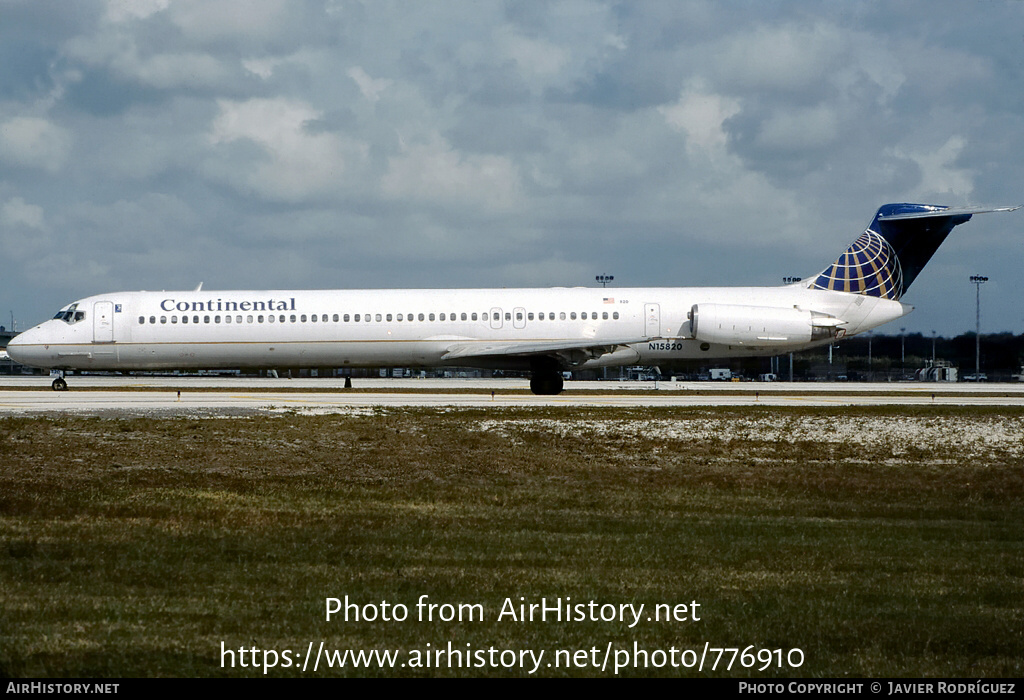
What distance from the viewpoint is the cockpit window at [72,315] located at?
38.1m

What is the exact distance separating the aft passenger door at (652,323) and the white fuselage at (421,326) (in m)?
0.04

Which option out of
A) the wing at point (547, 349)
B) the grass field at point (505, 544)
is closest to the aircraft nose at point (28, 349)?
the wing at point (547, 349)

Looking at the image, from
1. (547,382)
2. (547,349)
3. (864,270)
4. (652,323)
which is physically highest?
(864,270)

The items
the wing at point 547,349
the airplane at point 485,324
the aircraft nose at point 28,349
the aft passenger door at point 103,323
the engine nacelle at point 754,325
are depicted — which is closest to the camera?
the wing at point 547,349

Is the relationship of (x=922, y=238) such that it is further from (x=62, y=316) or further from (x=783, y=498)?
(x=62, y=316)

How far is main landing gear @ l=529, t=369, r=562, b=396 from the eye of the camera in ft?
121

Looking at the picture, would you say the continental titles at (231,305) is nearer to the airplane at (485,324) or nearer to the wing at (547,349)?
the airplane at (485,324)

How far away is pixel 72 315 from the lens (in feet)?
126

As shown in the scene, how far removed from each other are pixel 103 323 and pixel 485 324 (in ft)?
46.1

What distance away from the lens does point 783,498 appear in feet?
47.2

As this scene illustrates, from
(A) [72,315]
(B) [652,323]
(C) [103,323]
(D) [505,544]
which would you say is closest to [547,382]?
(B) [652,323]

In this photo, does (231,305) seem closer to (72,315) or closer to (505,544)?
(72,315)

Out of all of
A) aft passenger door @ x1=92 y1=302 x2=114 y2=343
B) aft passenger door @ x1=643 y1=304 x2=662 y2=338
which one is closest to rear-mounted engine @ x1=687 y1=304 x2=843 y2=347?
aft passenger door @ x1=643 y1=304 x2=662 y2=338
